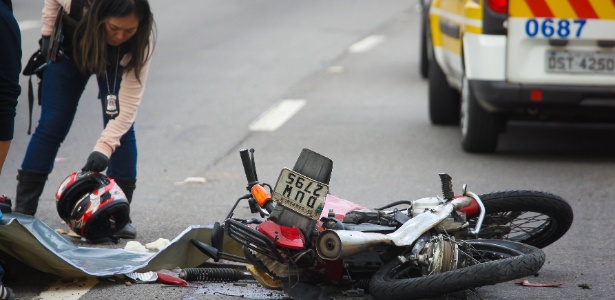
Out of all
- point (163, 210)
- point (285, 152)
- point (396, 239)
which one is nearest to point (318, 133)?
point (285, 152)

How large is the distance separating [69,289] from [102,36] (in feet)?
4.99

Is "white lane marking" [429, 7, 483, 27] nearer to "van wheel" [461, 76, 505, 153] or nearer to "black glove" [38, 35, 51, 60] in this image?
"van wheel" [461, 76, 505, 153]

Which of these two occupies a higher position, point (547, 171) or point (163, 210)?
point (163, 210)

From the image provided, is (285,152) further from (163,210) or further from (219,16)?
(219,16)

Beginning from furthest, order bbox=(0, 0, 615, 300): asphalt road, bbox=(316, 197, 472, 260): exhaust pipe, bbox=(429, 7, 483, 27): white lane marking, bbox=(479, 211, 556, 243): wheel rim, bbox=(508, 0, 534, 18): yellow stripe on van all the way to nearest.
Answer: bbox=(429, 7, 483, 27): white lane marking → bbox=(508, 0, 534, 18): yellow stripe on van → bbox=(0, 0, 615, 300): asphalt road → bbox=(479, 211, 556, 243): wheel rim → bbox=(316, 197, 472, 260): exhaust pipe

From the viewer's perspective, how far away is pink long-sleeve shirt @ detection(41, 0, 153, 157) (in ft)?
20.6

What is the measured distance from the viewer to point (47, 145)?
648 centimetres

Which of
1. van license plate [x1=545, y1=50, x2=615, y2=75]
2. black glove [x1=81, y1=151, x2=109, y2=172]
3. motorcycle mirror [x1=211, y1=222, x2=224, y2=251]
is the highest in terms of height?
motorcycle mirror [x1=211, y1=222, x2=224, y2=251]

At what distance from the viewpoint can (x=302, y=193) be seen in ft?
15.9

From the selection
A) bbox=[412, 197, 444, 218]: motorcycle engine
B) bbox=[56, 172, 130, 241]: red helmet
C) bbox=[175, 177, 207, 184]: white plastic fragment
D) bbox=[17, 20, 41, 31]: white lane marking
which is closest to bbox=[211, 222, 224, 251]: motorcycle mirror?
bbox=[412, 197, 444, 218]: motorcycle engine

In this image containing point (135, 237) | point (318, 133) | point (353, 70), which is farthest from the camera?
point (353, 70)

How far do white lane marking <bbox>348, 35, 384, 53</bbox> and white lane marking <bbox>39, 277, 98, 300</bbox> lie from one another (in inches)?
438

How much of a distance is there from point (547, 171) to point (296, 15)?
1206cm

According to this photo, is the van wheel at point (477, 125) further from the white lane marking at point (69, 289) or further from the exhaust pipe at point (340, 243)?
the white lane marking at point (69, 289)
